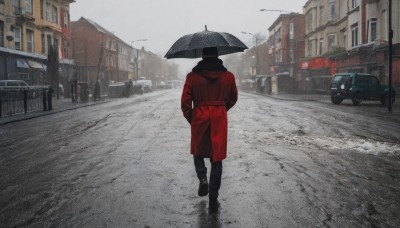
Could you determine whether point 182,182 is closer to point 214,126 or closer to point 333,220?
point 214,126

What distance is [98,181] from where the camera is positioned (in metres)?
5.40

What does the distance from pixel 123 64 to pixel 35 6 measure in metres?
41.4

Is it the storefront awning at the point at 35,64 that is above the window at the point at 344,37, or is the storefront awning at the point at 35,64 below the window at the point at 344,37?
below

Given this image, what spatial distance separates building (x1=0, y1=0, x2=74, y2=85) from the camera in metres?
31.5

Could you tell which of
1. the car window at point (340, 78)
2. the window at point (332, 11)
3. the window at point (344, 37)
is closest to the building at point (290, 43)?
the window at point (332, 11)

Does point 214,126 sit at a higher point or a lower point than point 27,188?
higher

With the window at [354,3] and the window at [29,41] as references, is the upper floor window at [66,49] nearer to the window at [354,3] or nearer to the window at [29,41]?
the window at [29,41]

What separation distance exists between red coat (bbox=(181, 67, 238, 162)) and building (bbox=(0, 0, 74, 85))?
30757 mm

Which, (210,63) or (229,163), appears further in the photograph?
(229,163)

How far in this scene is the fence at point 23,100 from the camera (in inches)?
630

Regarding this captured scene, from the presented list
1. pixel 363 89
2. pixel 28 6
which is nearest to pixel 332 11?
pixel 363 89

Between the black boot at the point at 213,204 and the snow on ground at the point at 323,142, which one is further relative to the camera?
the snow on ground at the point at 323,142

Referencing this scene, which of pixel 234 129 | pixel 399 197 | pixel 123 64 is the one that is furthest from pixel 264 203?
pixel 123 64

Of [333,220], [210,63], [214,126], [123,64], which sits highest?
[123,64]
